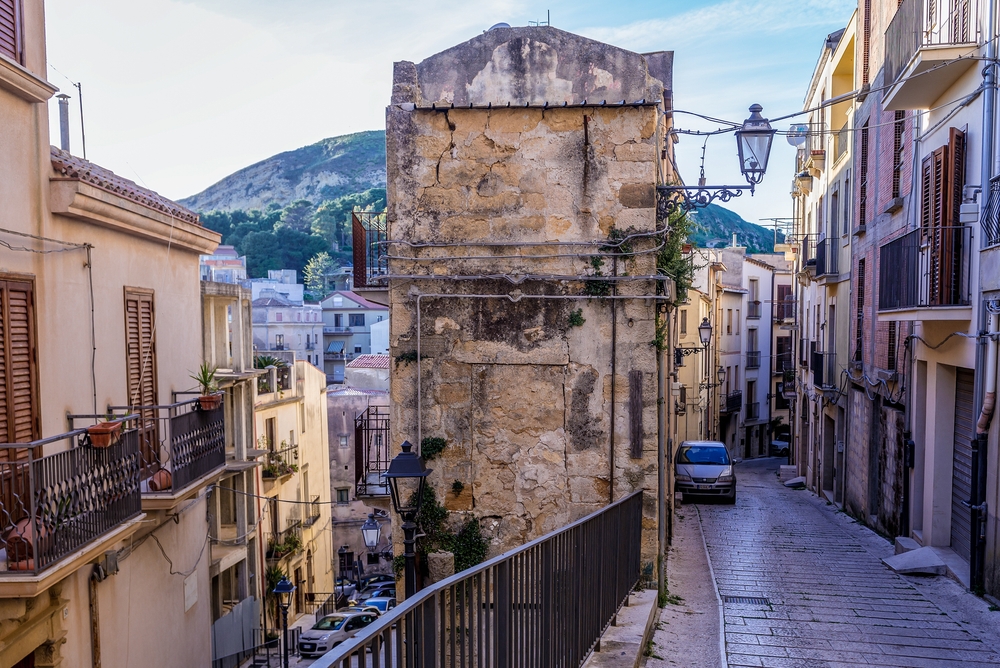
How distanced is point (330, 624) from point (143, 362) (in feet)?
47.3

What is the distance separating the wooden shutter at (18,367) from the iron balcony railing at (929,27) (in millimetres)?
10611

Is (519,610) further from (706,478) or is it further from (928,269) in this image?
(706,478)

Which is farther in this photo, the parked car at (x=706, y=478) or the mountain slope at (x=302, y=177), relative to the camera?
the mountain slope at (x=302, y=177)

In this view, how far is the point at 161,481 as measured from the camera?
11.2m

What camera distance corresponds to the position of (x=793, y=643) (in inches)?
285

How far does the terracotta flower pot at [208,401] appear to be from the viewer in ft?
38.9

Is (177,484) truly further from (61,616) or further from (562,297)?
(562,297)

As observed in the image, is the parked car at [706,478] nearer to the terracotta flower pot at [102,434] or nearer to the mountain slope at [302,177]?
the terracotta flower pot at [102,434]

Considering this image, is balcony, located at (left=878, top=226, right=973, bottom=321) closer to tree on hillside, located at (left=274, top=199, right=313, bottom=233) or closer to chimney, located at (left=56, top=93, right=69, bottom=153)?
chimney, located at (left=56, top=93, right=69, bottom=153)

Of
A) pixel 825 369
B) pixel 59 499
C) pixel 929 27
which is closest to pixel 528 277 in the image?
pixel 59 499

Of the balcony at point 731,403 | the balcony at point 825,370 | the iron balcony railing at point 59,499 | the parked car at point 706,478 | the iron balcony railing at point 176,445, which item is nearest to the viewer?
the iron balcony railing at point 59,499

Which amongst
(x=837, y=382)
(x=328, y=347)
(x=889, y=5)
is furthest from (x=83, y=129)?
(x=328, y=347)

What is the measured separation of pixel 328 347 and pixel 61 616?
65628 mm

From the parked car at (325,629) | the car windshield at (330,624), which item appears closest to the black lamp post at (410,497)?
the parked car at (325,629)
